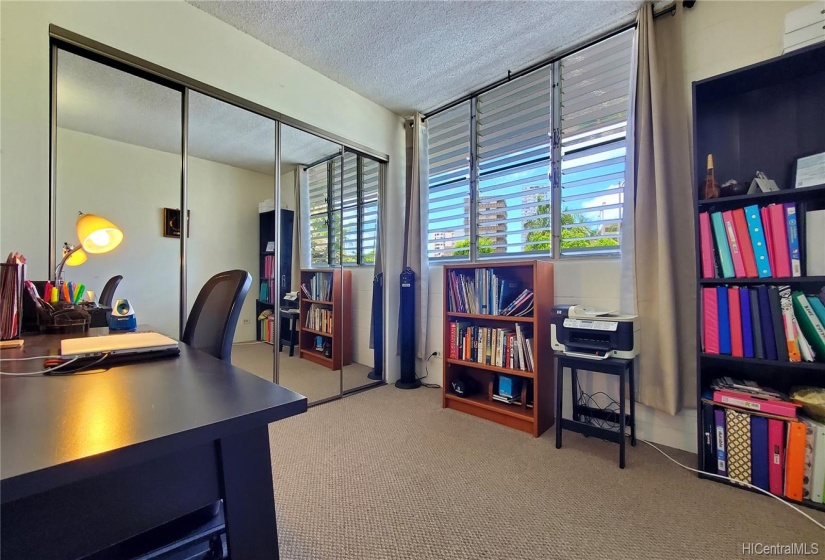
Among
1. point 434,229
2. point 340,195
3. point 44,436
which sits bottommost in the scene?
point 44,436

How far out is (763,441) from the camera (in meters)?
1.55

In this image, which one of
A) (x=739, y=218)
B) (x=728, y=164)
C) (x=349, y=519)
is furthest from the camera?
(x=728, y=164)

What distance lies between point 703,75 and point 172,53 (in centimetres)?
320

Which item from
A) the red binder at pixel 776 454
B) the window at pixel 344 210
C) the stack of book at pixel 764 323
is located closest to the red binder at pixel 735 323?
the stack of book at pixel 764 323

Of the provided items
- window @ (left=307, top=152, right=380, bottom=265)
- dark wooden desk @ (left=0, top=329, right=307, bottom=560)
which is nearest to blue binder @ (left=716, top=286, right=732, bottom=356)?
dark wooden desk @ (left=0, top=329, right=307, bottom=560)

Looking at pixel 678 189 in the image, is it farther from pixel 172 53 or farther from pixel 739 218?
pixel 172 53

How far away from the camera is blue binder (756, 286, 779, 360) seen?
1.57m

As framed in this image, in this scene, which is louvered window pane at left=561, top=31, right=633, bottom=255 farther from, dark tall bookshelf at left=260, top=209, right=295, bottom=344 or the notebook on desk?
the notebook on desk

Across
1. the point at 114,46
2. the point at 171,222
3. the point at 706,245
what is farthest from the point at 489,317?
the point at 114,46

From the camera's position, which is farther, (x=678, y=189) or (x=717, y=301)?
(x=678, y=189)

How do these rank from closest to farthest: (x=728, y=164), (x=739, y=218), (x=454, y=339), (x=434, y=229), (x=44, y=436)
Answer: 1. (x=44, y=436)
2. (x=739, y=218)
3. (x=728, y=164)
4. (x=454, y=339)
5. (x=434, y=229)

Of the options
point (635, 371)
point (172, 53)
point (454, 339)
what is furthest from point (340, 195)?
point (635, 371)

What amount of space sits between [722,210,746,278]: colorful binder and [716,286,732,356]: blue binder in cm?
10

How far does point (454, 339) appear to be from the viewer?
269cm
